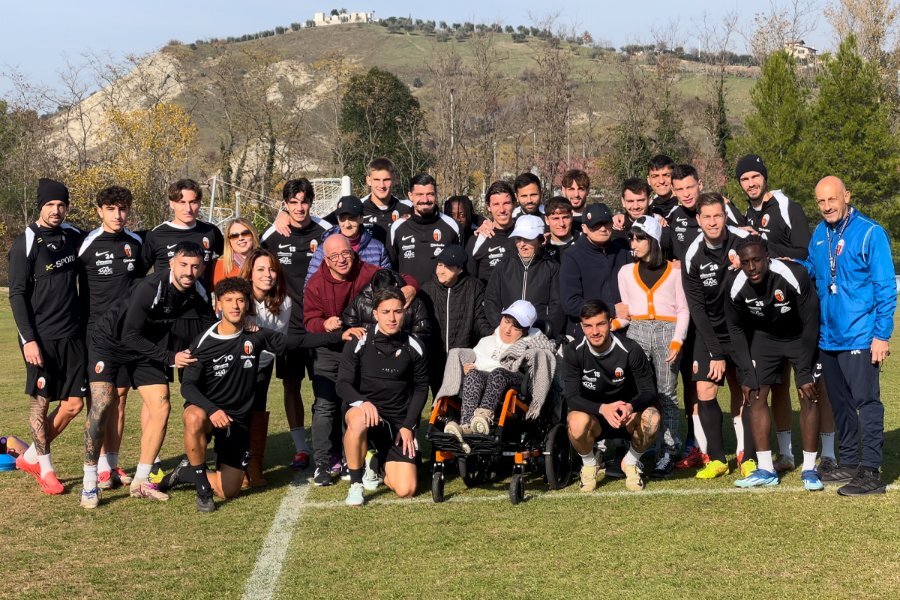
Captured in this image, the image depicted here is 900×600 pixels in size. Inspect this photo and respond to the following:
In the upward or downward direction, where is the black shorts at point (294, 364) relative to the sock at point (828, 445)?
upward

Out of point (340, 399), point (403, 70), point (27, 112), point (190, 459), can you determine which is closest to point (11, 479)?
point (190, 459)

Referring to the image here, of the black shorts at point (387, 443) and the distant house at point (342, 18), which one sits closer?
the black shorts at point (387, 443)

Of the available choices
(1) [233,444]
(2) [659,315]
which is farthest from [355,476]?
(2) [659,315]

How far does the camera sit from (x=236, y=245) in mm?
7789

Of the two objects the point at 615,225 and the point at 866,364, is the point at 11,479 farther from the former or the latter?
the point at 866,364

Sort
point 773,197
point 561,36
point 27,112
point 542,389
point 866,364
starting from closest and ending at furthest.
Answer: point 866,364
point 542,389
point 773,197
point 561,36
point 27,112

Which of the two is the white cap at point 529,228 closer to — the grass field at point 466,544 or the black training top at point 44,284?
the grass field at point 466,544

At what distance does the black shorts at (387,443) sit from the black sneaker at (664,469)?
1.86m

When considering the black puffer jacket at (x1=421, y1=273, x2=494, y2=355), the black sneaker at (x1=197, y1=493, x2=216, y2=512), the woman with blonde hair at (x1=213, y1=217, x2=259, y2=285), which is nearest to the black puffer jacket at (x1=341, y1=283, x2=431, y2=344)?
the black puffer jacket at (x1=421, y1=273, x2=494, y2=355)

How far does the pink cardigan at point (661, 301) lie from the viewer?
7.53 m

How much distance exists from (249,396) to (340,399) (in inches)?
32.9

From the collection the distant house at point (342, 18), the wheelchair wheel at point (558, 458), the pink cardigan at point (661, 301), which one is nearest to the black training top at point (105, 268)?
the wheelchair wheel at point (558, 458)

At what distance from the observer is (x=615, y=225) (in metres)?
8.57

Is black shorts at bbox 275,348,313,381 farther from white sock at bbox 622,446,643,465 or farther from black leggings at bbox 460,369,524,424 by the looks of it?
white sock at bbox 622,446,643,465
